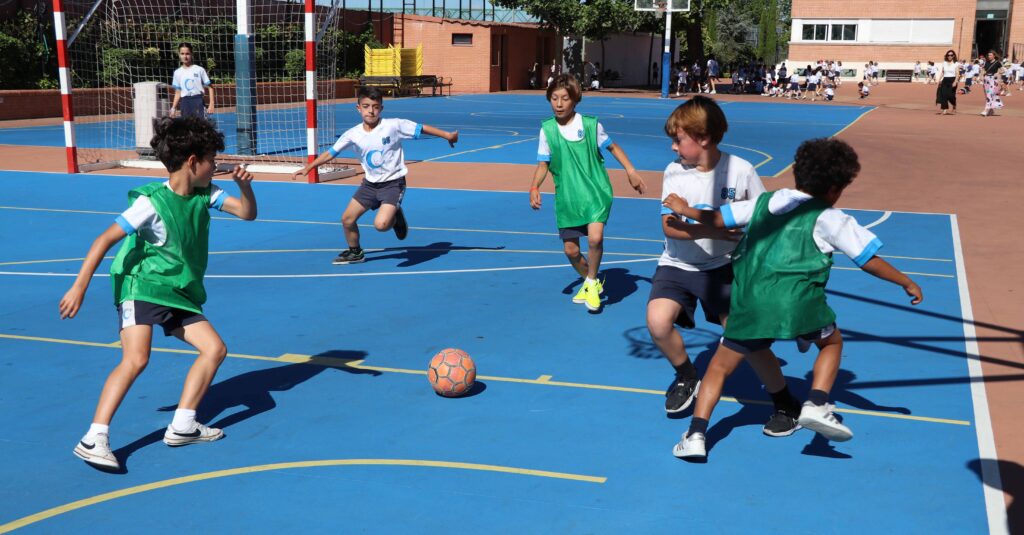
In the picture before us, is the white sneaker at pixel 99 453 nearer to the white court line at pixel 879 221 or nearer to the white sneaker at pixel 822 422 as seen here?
the white sneaker at pixel 822 422

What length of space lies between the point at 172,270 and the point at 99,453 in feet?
3.07

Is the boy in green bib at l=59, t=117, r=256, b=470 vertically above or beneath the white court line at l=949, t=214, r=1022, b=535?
above

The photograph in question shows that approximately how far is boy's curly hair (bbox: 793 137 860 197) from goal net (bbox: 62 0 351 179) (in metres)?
12.0

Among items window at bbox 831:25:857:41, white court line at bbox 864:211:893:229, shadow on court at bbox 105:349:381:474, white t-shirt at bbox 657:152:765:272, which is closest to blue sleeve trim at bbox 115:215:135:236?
shadow on court at bbox 105:349:381:474

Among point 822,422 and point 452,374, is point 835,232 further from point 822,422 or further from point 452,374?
point 452,374

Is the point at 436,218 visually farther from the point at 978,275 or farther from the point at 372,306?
the point at 978,275

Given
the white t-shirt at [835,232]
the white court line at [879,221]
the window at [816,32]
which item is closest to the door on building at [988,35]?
the window at [816,32]

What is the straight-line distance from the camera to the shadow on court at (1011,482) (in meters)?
4.33

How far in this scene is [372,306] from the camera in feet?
26.9

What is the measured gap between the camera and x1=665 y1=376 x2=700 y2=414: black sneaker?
5.64 m

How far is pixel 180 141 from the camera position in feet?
16.6

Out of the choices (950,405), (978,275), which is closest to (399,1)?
(978,275)

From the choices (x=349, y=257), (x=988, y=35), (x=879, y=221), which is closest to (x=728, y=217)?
(x=349, y=257)

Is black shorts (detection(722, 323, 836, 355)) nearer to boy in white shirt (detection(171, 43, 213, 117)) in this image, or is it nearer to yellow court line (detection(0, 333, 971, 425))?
yellow court line (detection(0, 333, 971, 425))
